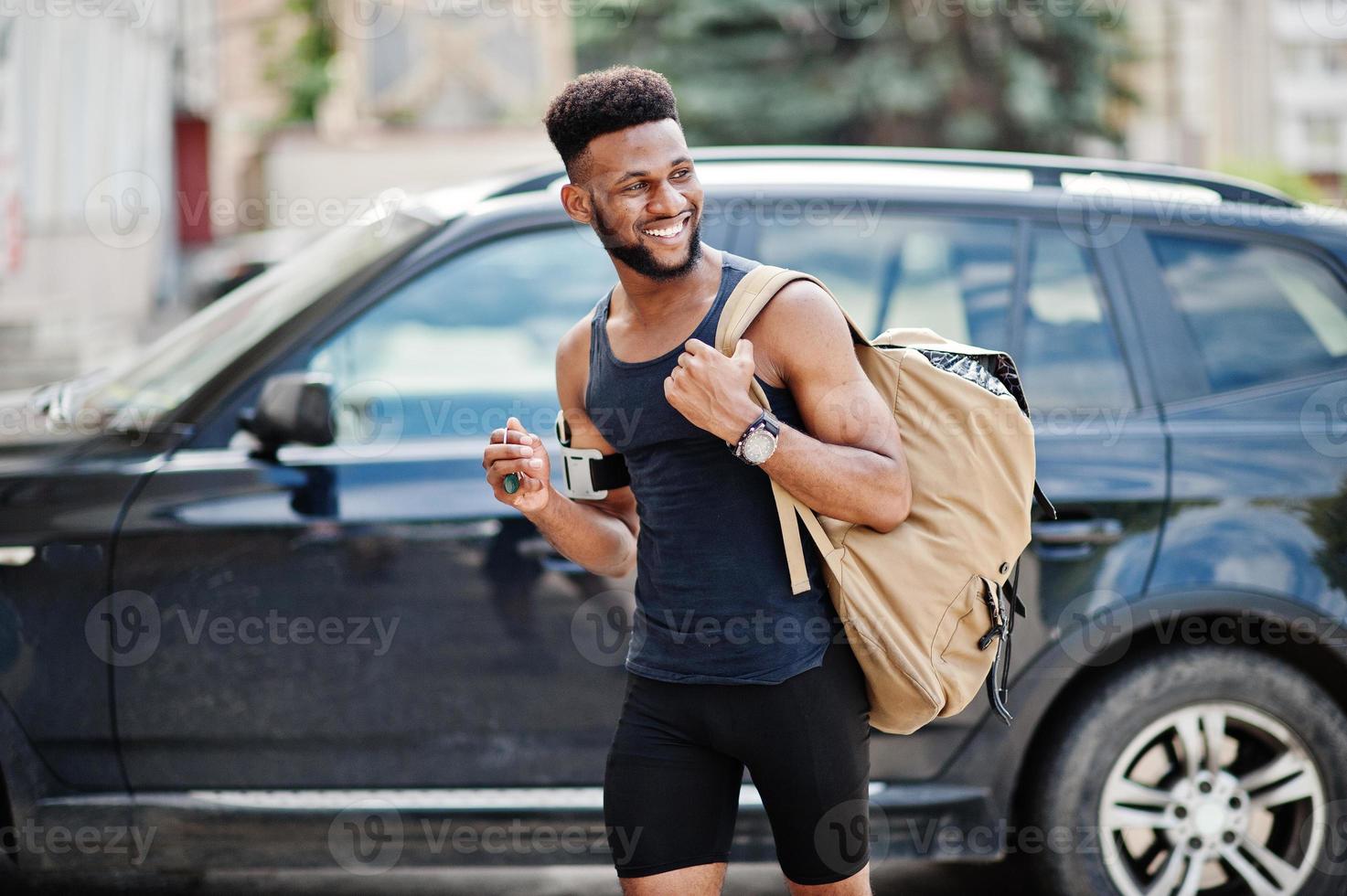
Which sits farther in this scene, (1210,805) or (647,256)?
(1210,805)

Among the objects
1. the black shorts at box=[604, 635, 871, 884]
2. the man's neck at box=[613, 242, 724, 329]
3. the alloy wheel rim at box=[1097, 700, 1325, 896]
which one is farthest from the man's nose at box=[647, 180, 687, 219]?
the alloy wheel rim at box=[1097, 700, 1325, 896]

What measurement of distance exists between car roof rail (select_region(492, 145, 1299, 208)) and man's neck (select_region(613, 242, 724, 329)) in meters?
1.41

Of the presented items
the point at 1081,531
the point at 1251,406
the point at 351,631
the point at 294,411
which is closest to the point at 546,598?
the point at 351,631

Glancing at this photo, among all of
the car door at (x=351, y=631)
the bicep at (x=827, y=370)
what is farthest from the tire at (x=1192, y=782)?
the bicep at (x=827, y=370)

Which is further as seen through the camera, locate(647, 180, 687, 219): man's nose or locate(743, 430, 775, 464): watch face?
locate(647, 180, 687, 219): man's nose

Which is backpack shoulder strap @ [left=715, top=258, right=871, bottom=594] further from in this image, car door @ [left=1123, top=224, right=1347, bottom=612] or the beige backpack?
car door @ [left=1123, top=224, right=1347, bottom=612]

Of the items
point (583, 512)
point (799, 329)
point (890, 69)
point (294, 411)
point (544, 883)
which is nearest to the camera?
point (799, 329)

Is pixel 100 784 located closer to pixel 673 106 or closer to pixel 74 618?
pixel 74 618

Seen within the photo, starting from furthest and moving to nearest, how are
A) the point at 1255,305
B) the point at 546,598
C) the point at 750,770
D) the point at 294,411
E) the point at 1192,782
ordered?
the point at 1255,305, the point at 1192,782, the point at 546,598, the point at 294,411, the point at 750,770

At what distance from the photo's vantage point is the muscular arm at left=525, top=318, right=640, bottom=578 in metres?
2.54

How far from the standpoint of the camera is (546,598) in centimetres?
335

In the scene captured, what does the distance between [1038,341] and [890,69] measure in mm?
16205

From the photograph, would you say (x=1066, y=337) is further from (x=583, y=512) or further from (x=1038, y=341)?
(x=583, y=512)

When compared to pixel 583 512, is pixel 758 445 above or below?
above
